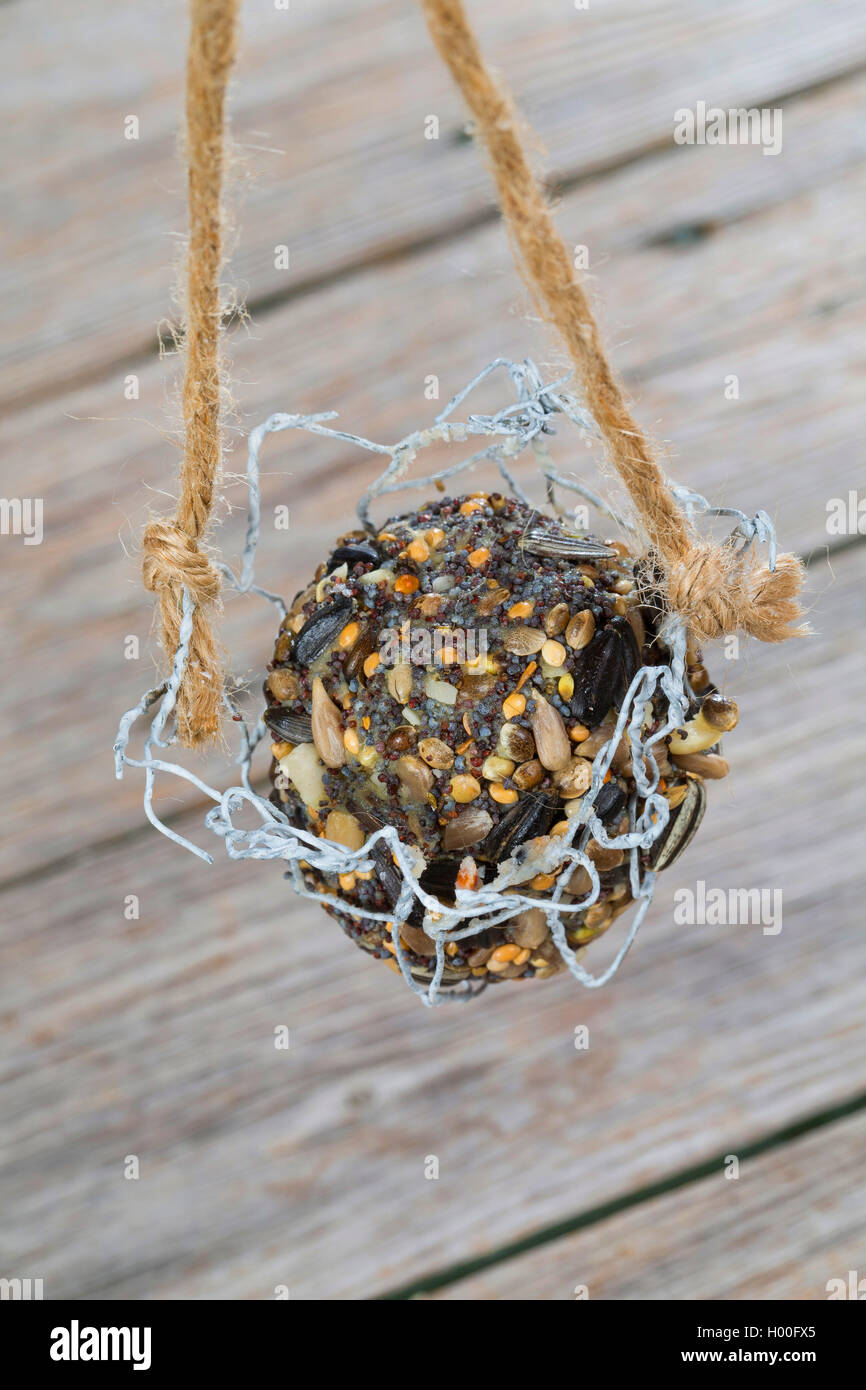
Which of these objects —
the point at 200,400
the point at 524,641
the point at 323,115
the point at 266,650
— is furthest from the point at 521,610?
the point at 323,115

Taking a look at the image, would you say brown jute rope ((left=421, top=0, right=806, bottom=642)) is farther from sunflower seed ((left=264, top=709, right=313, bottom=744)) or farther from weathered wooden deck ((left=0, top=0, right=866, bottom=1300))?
weathered wooden deck ((left=0, top=0, right=866, bottom=1300))

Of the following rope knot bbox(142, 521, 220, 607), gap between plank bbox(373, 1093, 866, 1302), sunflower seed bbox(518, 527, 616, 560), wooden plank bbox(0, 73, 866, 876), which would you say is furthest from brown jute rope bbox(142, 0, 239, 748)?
gap between plank bbox(373, 1093, 866, 1302)

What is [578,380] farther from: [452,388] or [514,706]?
[452,388]

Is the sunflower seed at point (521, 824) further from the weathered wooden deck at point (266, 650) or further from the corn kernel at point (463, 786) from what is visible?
the weathered wooden deck at point (266, 650)

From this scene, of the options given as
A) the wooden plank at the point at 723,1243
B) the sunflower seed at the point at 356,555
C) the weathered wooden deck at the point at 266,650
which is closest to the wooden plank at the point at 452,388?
the weathered wooden deck at the point at 266,650
